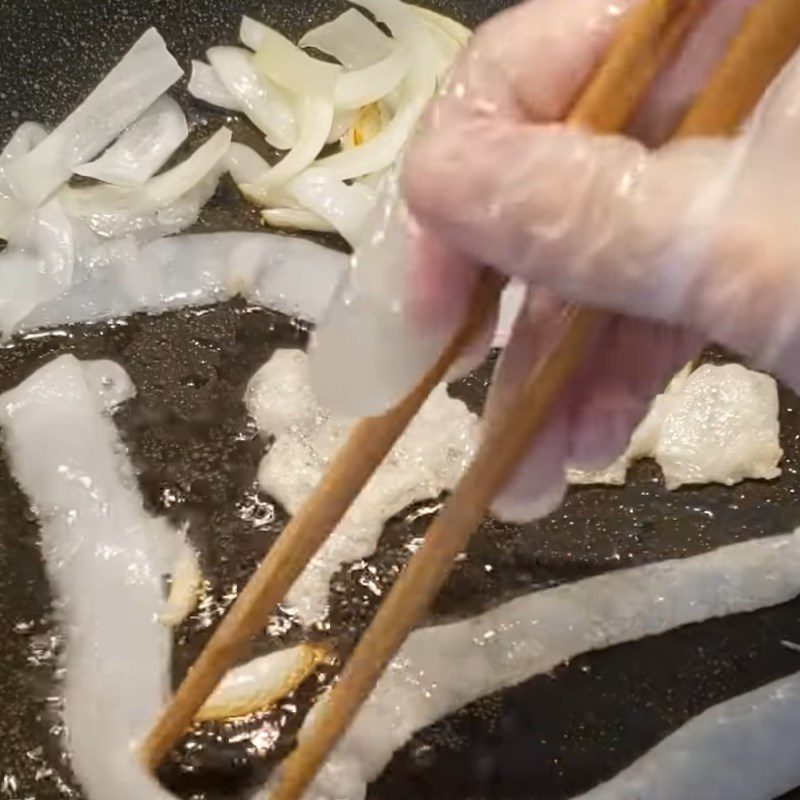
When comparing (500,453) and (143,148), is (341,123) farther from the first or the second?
(500,453)

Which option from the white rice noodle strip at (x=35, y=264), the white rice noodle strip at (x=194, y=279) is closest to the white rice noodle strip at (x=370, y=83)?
the white rice noodle strip at (x=194, y=279)

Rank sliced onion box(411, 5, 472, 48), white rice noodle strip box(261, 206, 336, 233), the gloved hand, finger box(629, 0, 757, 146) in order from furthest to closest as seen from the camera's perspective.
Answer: sliced onion box(411, 5, 472, 48)
white rice noodle strip box(261, 206, 336, 233)
finger box(629, 0, 757, 146)
the gloved hand

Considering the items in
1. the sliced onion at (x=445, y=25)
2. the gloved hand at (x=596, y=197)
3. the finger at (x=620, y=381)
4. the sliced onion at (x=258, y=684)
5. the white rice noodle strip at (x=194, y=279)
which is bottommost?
the sliced onion at (x=258, y=684)

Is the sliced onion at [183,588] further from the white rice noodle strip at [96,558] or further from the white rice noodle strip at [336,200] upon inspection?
Result: the white rice noodle strip at [336,200]

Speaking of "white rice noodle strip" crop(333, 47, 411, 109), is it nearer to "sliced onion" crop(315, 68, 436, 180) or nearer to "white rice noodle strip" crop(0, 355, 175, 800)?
"sliced onion" crop(315, 68, 436, 180)

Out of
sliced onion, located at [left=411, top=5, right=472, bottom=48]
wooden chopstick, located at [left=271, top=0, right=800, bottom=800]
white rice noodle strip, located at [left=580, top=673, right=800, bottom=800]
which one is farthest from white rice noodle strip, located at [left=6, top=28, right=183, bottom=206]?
white rice noodle strip, located at [left=580, top=673, right=800, bottom=800]

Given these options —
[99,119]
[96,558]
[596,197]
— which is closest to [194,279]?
[99,119]

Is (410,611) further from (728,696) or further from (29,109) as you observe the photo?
(29,109)
